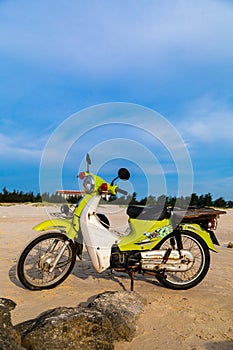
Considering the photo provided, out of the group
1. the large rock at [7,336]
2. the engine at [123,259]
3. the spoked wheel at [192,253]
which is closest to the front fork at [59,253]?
the engine at [123,259]

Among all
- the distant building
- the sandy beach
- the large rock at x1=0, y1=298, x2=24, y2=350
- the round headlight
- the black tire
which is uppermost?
the round headlight

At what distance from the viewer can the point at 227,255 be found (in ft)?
21.8

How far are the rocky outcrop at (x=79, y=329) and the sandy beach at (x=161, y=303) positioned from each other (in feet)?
0.49

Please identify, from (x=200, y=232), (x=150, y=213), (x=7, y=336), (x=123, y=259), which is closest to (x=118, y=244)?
(x=123, y=259)

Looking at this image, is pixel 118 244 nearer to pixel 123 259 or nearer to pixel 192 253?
pixel 123 259

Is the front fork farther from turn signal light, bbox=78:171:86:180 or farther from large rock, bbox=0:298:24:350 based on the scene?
large rock, bbox=0:298:24:350

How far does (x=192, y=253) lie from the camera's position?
4371 mm

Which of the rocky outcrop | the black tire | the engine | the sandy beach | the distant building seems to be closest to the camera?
the rocky outcrop

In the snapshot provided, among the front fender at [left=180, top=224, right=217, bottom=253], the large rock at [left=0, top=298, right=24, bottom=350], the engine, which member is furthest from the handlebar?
the large rock at [left=0, top=298, right=24, bottom=350]

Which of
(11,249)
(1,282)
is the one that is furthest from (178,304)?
(11,249)

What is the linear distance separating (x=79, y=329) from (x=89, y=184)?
2028 millimetres

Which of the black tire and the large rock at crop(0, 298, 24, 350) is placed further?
the black tire

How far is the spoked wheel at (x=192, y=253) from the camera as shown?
4.33 m

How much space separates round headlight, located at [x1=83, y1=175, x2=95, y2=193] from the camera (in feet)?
13.9
